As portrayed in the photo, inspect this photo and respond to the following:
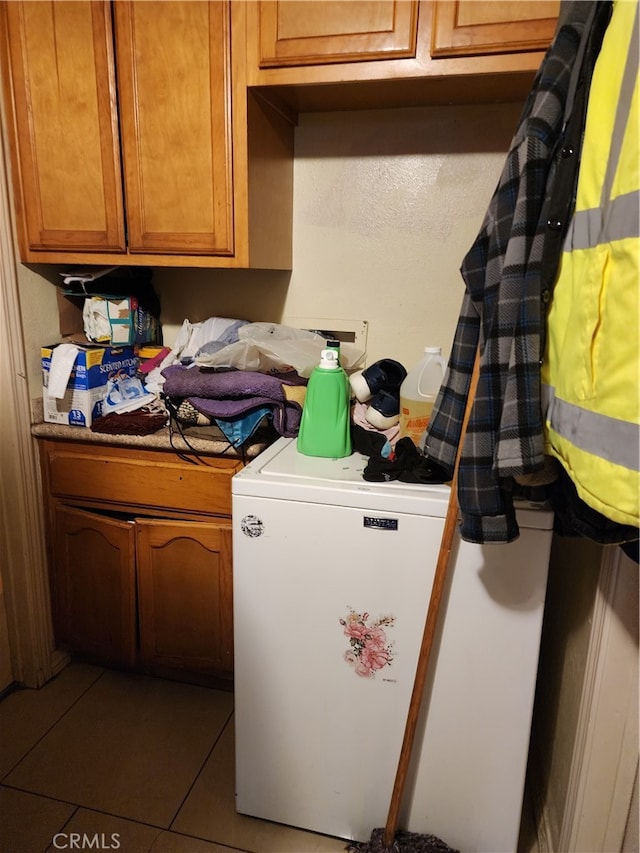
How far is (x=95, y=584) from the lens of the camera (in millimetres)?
1748

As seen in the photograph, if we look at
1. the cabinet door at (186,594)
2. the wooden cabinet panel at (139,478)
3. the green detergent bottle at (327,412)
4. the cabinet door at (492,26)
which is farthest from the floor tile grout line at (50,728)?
the cabinet door at (492,26)

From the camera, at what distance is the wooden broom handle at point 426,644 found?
3.43 ft

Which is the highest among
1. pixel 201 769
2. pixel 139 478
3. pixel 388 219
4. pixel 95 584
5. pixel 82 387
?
pixel 388 219

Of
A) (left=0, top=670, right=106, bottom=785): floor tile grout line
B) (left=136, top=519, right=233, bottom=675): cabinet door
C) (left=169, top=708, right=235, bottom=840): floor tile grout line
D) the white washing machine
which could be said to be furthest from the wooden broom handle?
(left=0, top=670, right=106, bottom=785): floor tile grout line

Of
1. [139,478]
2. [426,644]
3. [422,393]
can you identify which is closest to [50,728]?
[139,478]

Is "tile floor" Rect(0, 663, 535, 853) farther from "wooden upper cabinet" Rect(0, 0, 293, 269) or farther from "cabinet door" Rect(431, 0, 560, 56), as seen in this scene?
"cabinet door" Rect(431, 0, 560, 56)

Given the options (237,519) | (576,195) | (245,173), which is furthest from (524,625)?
(245,173)

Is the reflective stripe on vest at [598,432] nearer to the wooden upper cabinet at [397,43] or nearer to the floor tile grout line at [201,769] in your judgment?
the wooden upper cabinet at [397,43]

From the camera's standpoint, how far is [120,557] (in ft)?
5.54

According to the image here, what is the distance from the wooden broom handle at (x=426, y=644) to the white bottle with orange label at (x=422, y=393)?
260 mm

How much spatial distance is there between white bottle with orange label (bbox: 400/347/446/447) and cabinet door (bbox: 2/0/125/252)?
90 cm

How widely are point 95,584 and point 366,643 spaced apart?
952mm

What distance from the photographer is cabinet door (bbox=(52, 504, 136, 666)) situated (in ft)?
5.54

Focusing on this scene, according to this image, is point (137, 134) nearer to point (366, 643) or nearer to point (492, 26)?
point (492, 26)
